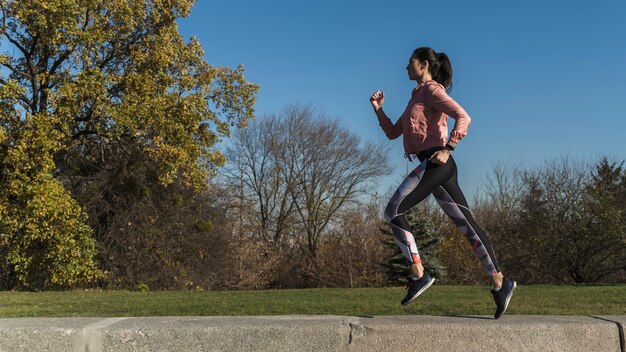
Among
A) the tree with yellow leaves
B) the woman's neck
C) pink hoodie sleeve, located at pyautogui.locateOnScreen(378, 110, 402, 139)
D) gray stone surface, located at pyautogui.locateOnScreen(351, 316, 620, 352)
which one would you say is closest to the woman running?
the woman's neck

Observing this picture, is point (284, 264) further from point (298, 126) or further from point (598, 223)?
point (598, 223)

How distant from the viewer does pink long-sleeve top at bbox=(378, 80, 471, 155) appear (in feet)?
12.5

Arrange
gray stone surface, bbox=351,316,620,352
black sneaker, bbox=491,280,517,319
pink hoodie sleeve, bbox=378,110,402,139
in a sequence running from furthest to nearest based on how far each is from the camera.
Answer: pink hoodie sleeve, bbox=378,110,402,139 < black sneaker, bbox=491,280,517,319 < gray stone surface, bbox=351,316,620,352

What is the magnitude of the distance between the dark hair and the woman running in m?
0.19

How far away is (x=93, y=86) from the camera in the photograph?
15930mm

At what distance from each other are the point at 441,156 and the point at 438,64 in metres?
0.86

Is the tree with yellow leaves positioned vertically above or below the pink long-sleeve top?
above

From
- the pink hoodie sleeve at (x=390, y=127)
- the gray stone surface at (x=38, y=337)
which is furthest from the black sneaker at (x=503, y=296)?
the gray stone surface at (x=38, y=337)

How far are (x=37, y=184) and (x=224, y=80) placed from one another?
7.16m

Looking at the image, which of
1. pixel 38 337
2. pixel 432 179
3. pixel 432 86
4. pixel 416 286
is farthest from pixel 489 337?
pixel 38 337

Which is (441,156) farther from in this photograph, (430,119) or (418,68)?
(418,68)

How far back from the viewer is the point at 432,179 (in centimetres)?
385

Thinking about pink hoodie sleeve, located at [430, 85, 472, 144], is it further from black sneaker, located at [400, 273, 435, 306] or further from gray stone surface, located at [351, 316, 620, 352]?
gray stone surface, located at [351, 316, 620, 352]

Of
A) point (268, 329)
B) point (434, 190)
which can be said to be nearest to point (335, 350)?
point (268, 329)
